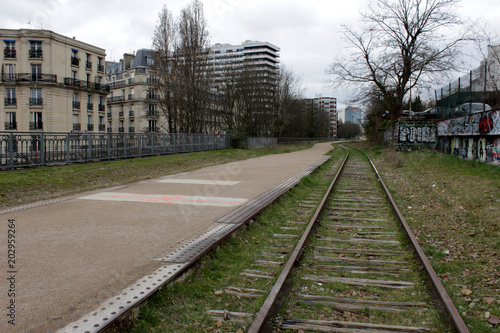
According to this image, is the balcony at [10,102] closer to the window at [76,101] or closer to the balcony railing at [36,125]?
the balcony railing at [36,125]

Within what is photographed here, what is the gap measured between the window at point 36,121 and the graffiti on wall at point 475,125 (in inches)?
1782

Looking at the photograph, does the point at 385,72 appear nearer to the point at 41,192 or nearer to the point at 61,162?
the point at 61,162

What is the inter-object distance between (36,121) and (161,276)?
163 ft

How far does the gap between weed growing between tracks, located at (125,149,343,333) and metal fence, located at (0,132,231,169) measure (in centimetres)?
1151

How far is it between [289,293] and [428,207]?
664 cm

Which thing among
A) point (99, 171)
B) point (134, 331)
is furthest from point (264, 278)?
point (99, 171)

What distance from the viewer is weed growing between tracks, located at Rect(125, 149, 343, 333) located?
12.0 ft

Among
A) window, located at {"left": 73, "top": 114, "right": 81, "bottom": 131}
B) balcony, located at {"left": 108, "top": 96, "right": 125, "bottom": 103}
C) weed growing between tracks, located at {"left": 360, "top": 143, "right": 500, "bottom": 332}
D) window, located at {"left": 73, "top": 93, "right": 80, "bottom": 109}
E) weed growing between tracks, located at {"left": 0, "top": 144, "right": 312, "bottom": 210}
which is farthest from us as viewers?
balcony, located at {"left": 108, "top": 96, "right": 125, "bottom": 103}

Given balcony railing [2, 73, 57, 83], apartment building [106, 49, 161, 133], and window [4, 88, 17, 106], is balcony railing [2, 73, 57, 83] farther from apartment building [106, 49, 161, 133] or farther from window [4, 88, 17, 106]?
apartment building [106, 49, 161, 133]

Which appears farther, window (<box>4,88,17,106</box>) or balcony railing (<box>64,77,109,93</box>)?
balcony railing (<box>64,77,109,93</box>)

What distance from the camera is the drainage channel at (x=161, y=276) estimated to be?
3364 millimetres

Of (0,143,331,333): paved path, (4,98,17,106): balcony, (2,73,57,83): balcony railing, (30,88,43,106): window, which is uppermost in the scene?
(2,73,57,83): balcony railing

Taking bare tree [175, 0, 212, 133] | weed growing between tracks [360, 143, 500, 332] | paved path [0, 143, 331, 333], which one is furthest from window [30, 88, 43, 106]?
weed growing between tracks [360, 143, 500, 332]

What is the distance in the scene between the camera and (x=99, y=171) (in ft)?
50.8
